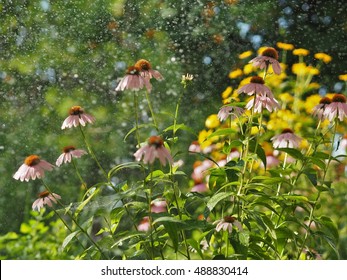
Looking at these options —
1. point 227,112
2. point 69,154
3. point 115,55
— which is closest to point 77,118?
point 69,154

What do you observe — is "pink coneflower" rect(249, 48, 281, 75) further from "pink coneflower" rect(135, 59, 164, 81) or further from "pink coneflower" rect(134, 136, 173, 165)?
"pink coneflower" rect(134, 136, 173, 165)

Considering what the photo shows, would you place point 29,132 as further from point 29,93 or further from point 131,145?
point 131,145

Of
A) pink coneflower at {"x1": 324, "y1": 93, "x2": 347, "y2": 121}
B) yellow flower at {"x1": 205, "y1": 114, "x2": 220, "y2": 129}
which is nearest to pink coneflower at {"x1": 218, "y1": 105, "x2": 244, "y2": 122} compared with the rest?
pink coneflower at {"x1": 324, "y1": 93, "x2": 347, "y2": 121}

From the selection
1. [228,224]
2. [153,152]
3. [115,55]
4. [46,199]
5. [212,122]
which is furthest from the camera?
[115,55]

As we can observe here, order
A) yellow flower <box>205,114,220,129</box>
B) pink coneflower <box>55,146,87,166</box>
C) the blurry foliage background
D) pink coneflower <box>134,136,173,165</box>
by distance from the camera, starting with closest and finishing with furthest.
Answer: pink coneflower <box>134,136,173,165</box> → pink coneflower <box>55,146,87,166</box> → yellow flower <box>205,114,220,129</box> → the blurry foliage background

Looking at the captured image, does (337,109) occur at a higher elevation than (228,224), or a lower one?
higher

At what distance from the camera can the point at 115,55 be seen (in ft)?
8.22

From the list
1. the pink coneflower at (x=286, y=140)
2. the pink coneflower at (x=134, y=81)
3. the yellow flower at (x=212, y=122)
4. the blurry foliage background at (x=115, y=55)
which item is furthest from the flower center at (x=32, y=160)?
the blurry foliage background at (x=115, y=55)

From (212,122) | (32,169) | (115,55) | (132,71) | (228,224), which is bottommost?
(228,224)

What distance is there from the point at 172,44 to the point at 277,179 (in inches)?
59.4

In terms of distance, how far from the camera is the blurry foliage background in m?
Answer: 2.42

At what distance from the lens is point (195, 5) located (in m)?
2.53

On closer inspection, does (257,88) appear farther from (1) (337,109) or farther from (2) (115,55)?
(2) (115,55)

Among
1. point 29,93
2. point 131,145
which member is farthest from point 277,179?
point 29,93
